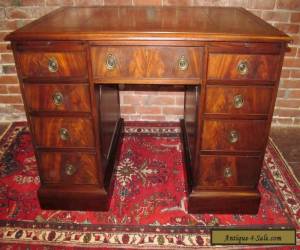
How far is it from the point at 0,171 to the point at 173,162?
1.19 meters

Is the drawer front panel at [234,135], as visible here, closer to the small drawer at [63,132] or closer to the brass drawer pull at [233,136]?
the brass drawer pull at [233,136]

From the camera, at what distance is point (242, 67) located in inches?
48.6

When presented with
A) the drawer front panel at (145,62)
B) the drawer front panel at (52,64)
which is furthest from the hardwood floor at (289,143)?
the drawer front panel at (52,64)

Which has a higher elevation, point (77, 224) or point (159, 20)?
point (159, 20)

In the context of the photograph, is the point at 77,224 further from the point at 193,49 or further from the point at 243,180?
the point at 193,49

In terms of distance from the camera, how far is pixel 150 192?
1747mm

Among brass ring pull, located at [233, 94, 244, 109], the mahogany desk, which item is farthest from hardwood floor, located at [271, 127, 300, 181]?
brass ring pull, located at [233, 94, 244, 109]

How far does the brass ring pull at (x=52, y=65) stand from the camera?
124 cm

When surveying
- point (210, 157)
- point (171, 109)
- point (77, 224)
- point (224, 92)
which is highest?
point (224, 92)

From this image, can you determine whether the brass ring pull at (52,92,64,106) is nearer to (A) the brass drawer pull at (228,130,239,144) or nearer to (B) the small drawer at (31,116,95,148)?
(B) the small drawer at (31,116,95,148)

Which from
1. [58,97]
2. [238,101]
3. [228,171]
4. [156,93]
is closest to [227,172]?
[228,171]

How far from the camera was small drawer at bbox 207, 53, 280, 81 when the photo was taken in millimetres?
1219

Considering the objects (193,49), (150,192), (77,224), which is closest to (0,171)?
(77,224)

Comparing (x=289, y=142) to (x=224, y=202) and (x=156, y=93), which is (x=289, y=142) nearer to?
(x=224, y=202)
